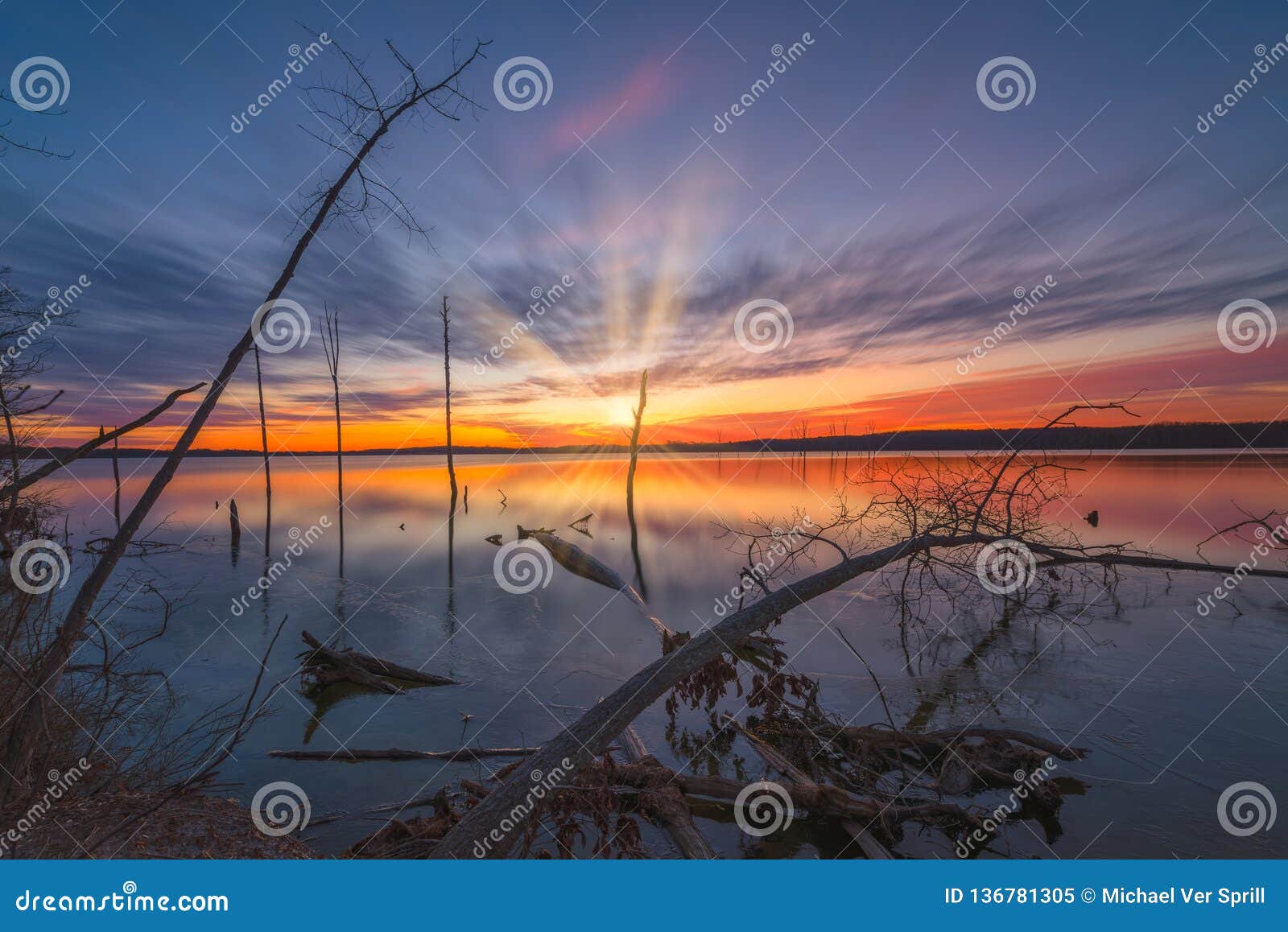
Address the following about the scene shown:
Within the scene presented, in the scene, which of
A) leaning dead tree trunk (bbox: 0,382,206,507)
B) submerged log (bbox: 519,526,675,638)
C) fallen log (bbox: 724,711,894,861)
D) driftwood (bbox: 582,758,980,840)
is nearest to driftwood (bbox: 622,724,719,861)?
driftwood (bbox: 582,758,980,840)

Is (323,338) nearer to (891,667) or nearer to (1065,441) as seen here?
(891,667)

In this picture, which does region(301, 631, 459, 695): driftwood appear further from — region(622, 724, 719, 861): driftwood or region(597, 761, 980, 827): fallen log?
region(622, 724, 719, 861): driftwood

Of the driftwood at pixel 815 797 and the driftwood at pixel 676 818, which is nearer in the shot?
the driftwood at pixel 676 818

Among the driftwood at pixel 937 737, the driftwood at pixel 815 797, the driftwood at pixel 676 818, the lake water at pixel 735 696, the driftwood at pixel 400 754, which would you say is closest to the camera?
the driftwood at pixel 676 818

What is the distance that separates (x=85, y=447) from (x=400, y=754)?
5361 mm

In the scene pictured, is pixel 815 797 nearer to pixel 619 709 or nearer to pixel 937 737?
pixel 937 737

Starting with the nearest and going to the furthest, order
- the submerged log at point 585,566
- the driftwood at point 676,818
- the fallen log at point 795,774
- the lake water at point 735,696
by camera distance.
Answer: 1. the driftwood at point 676,818
2. the fallen log at point 795,774
3. the lake water at point 735,696
4. the submerged log at point 585,566

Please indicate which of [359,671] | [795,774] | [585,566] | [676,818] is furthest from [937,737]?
[585,566]

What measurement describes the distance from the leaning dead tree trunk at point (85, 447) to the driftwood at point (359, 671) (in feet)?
23.2

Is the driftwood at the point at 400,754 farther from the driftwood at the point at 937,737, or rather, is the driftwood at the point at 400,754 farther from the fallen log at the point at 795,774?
the driftwood at the point at 937,737

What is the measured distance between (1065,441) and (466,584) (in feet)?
53.9

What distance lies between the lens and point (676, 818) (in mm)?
5461

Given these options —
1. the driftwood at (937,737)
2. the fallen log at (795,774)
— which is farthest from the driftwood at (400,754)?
the driftwood at (937,737)

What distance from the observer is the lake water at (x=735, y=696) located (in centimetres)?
634
